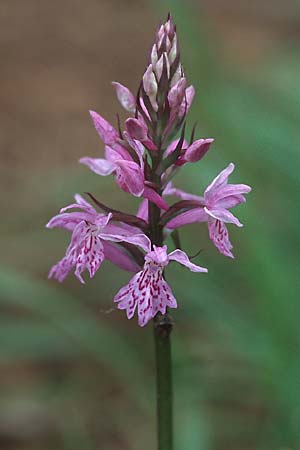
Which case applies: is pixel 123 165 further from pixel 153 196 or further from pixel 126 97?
pixel 126 97

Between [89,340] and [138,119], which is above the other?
[89,340]

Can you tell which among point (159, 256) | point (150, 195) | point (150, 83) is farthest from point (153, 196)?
point (150, 83)

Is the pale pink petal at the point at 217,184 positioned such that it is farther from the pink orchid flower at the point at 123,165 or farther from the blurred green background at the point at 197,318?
the blurred green background at the point at 197,318

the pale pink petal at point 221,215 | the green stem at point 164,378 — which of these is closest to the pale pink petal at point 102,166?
the pale pink petal at point 221,215

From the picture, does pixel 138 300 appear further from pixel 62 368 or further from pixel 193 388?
pixel 62 368

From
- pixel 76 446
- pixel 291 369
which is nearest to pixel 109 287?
pixel 76 446

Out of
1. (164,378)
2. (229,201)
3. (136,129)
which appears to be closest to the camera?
(136,129)
